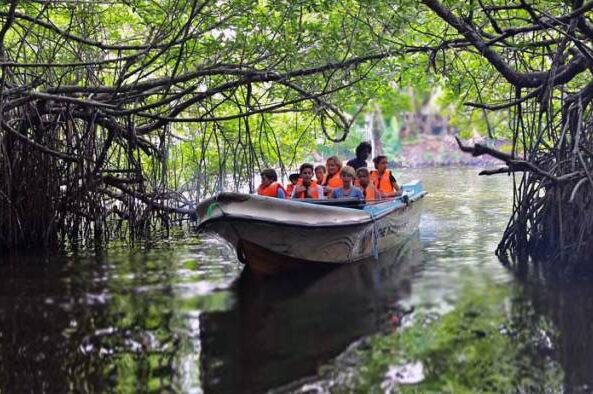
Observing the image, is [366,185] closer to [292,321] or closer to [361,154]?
[361,154]

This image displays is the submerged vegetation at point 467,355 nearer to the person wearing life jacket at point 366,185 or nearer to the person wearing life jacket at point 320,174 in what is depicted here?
the person wearing life jacket at point 366,185

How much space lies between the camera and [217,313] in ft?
21.5

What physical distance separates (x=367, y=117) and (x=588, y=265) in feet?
76.3

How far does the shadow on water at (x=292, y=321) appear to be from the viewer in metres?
5.00

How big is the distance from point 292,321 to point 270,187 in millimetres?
2810

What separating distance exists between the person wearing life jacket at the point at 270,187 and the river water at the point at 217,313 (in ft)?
2.82

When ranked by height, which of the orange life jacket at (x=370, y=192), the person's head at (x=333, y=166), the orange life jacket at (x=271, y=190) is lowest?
the orange life jacket at (x=370, y=192)

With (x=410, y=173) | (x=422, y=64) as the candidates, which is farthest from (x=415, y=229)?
(x=410, y=173)

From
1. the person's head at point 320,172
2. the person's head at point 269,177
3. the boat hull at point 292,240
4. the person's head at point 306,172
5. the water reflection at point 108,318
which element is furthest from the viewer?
the person's head at point 320,172

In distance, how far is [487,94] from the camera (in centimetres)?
1057

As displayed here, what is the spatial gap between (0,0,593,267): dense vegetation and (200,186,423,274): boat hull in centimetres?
122

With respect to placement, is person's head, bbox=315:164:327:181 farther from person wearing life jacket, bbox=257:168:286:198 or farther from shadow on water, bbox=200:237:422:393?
shadow on water, bbox=200:237:422:393

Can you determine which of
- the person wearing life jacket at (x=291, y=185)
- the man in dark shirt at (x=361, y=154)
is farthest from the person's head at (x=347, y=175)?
the man in dark shirt at (x=361, y=154)

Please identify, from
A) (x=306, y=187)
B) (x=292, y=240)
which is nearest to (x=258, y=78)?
(x=306, y=187)
